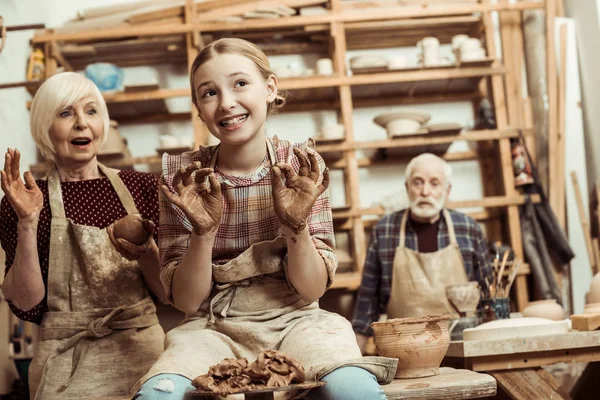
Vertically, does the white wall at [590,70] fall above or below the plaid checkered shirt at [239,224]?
above

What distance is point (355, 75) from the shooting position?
504cm

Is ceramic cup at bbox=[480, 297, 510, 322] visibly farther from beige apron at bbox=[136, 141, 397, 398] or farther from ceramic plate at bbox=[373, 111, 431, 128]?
ceramic plate at bbox=[373, 111, 431, 128]

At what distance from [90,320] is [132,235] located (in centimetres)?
32

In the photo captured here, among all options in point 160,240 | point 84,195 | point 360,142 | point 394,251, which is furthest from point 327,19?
point 160,240

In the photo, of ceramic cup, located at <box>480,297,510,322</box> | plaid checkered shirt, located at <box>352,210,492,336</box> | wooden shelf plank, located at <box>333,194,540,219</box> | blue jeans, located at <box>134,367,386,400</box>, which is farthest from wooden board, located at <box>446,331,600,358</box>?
wooden shelf plank, located at <box>333,194,540,219</box>

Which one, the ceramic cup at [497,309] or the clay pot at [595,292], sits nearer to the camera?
the clay pot at [595,292]

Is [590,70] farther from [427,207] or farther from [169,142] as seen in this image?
[169,142]

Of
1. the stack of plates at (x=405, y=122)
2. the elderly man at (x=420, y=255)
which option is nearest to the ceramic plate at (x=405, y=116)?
the stack of plates at (x=405, y=122)

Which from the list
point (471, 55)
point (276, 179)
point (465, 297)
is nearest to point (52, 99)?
point (276, 179)

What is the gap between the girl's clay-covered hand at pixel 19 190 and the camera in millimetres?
2025

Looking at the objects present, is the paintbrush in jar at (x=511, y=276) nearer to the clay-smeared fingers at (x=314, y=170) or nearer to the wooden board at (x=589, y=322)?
the wooden board at (x=589, y=322)

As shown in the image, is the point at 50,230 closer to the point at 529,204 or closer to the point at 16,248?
the point at 16,248

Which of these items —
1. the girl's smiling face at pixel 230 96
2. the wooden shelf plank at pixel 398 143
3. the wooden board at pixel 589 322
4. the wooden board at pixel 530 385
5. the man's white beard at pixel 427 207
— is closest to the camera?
the girl's smiling face at pixel 230 96

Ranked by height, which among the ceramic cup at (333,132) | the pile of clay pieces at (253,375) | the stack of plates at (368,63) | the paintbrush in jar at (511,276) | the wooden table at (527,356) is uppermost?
the stack of plates at (368,63)
